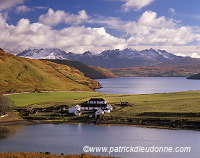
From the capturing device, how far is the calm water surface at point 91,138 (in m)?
56.3

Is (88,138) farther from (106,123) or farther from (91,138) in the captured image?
(106,123)

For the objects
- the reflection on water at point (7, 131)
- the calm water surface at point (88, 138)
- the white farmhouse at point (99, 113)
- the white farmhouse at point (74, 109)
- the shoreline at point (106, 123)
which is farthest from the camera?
the white farmhouse at point (74, 109)

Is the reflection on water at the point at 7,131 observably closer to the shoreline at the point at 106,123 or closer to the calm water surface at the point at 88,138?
the calm water surface at the point at 88,138

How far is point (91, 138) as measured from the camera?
6481 centimetres

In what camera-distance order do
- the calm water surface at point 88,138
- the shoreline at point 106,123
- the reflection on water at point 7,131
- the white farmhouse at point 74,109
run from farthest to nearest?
the white farmhouse at point 74,109, the shoreline at point 106,123, the reflection on water at point 7,131, the calm water surface at point 88,138

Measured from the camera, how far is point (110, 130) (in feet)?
244

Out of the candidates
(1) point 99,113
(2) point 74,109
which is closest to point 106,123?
Answer: (1) point 99,113

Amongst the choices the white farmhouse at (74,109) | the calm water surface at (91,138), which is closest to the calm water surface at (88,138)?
the calm water surface at (91,138)

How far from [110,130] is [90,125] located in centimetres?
907

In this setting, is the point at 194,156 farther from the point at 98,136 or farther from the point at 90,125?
the point at 90,125

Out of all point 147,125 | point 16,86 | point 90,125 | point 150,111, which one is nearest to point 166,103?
point 150,111

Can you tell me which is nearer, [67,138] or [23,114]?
[67,138]

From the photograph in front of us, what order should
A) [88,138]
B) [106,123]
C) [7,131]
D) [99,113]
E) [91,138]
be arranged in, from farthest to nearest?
[99,113] → [106,123] → [7,131] → [91,138] → [88,138]

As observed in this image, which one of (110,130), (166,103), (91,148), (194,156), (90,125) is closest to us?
(194,156)
